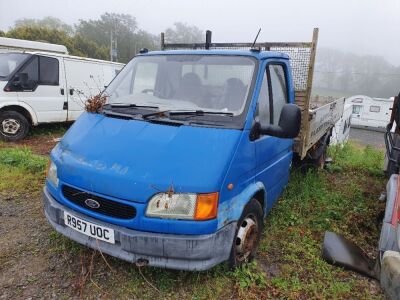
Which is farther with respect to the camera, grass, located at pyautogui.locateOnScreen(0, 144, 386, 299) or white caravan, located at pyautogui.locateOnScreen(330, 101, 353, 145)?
white caravan, located at pyautogui.locateOnScreen(330, 101, 353, 145)

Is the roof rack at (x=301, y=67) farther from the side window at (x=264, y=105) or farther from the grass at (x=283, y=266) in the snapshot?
the side window at (x=264, y=105)

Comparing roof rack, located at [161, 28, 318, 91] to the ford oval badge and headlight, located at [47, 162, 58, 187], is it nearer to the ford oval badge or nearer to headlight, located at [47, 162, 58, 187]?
headlight, located at [47, 162, 58, 187]

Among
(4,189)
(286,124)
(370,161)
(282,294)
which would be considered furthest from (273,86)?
(370,161)

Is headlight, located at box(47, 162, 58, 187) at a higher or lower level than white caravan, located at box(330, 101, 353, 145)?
higher

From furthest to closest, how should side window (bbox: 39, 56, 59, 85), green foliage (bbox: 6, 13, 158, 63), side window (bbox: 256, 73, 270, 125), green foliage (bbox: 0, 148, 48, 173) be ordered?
green foliage (bbox: 6, 13, 158, 63)
side window (bbox: 39, 56, 59, 85)
green foliage (bbox: 0, 148, 48, 173)
side window (bbox: 256, 73, 270, 125)

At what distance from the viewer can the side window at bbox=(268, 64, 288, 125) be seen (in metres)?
3.75

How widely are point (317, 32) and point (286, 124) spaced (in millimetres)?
2304

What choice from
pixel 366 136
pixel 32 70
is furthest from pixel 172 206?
pixel 366 136

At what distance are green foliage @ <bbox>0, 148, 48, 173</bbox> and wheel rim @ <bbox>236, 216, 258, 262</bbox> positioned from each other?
419 cm

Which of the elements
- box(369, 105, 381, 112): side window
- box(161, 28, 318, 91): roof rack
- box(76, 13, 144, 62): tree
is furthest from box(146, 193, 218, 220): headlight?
box(76, 13, 144, 62): tree

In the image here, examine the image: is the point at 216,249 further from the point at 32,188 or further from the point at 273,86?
the point at 32,188

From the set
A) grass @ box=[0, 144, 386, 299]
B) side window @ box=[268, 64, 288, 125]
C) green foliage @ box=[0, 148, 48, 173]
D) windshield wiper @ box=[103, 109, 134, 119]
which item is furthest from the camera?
green foliage @ box=[0, 148, 48, 173]

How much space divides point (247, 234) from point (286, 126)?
1106mm

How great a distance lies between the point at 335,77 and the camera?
61656 mm
